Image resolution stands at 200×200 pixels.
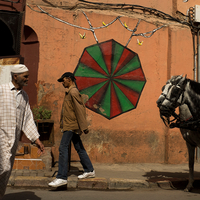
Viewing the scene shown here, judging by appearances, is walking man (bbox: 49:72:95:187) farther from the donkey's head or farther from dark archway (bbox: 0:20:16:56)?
dark archway (bbox: 0:20:16:56)

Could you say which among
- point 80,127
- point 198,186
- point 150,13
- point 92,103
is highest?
point 150,13

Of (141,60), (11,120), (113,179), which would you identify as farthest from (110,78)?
(11,120)

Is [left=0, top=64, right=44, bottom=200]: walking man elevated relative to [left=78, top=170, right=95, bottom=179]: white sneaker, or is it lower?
elevated

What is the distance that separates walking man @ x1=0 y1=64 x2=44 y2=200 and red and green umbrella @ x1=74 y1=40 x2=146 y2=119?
3752 mm

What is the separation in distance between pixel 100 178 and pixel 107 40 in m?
3.72

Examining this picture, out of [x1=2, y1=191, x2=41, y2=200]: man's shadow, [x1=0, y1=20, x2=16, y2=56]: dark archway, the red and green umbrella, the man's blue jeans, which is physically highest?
[x1=0, y1=20, x2=16, y2=56]: dark archway

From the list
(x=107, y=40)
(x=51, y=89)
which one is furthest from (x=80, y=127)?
(x=107, y=40)

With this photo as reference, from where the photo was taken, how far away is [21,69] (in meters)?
4.01

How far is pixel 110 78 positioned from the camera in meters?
8.05

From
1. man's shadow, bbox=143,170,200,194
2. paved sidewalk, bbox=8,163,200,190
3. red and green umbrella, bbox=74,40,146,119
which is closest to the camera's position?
paved sidewalk, bbox=8,163,200,190

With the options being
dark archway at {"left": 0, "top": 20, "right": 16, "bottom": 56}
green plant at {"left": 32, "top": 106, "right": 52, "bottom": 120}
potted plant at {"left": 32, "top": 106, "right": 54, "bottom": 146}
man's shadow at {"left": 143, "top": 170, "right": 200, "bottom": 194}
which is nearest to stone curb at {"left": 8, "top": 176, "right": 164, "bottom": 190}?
man's shadow at {"left": 143, "top": 170, "right": 200, "bottom": 194}

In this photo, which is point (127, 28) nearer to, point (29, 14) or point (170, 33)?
point (170, 33)

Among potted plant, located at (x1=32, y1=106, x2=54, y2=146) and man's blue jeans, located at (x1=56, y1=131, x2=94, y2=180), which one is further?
potted plant, located at (x1=32, y1=106, x2=54, y2=146)

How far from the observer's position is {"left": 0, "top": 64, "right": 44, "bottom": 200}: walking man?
12.4 ft
